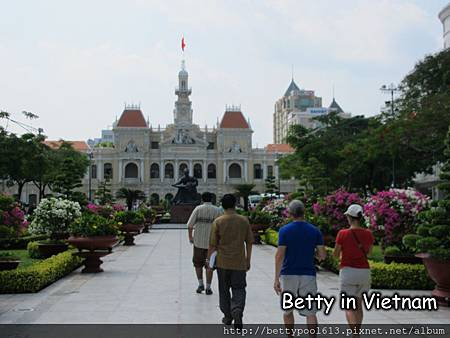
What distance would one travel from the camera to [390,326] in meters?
7.25

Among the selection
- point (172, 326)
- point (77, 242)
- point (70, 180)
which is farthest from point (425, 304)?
point (70, 180)

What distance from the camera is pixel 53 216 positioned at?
15797mm


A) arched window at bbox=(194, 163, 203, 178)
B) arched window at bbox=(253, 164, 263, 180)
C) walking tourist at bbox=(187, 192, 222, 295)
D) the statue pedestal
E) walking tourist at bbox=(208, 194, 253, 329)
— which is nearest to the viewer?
walking tourist at bbox=(208, 194, 253, 329)

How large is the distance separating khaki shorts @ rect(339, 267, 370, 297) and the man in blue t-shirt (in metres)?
0.34

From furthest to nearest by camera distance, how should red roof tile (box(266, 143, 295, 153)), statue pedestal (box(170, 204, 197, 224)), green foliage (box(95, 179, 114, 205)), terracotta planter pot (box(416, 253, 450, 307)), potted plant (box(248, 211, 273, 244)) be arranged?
red roof tile (box(266, 143, 295, 153)) → green foliage (box(95, 179, 114, 205)) → statue pedestal (box(170, 204, 197, 224)) → potted plant (box(248, 211, 273, 244)) → terracotta planter pot (box(416, 253, 450, 307))

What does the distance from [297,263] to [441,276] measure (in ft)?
11.2

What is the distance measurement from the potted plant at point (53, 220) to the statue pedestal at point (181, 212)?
2264 centimetres

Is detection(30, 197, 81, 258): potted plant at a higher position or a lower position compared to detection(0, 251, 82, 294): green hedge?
higher

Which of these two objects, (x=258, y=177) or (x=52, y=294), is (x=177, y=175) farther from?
(x=52, y=294)

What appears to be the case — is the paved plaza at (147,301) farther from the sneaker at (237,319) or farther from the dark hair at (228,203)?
the dark hair at (228,203)

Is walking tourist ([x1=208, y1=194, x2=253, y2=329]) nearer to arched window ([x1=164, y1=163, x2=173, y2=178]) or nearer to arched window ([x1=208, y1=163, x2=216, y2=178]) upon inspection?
arched window ([x1=164, y1=163, x2=173, y2=178])

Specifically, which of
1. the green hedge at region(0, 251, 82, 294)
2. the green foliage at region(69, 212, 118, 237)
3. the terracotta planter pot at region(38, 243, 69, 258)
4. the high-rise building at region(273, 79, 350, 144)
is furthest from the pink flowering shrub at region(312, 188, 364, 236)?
the high-rise building at region(273, 79, 350, 144)

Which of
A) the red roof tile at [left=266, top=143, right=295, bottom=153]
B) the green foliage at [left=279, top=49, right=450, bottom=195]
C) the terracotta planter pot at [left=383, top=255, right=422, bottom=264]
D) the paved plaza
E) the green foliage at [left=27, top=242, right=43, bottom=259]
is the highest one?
the red roof tile at [left=266, top=143, right=295, bottom=153]

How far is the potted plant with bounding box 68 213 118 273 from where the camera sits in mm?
12812
